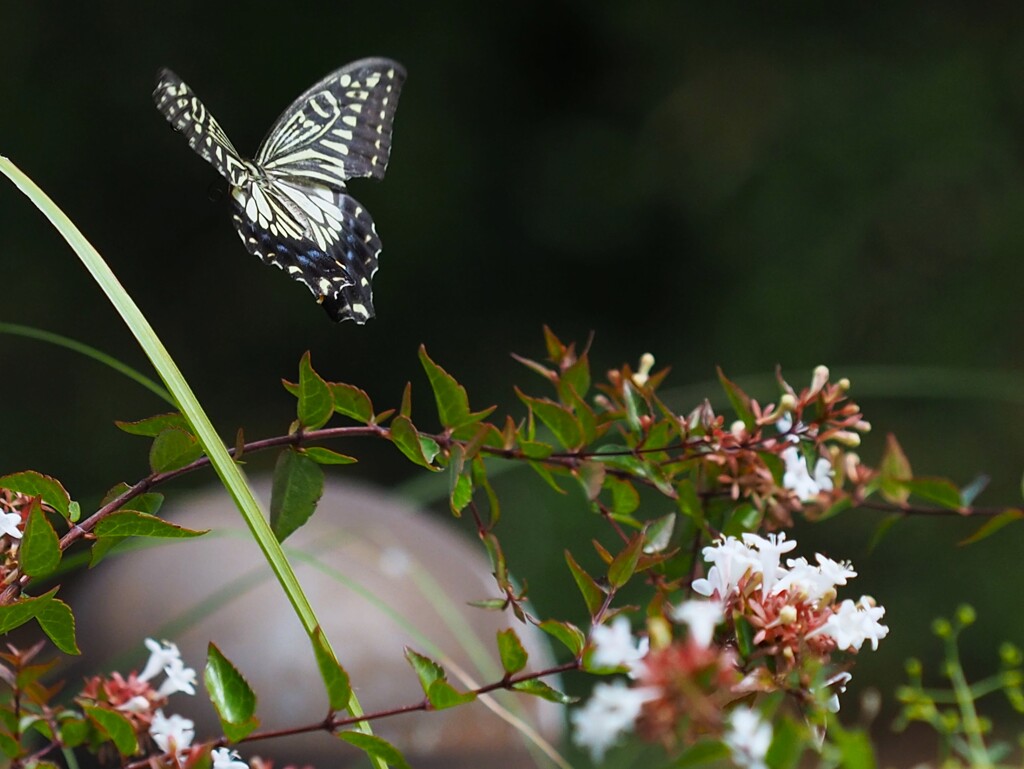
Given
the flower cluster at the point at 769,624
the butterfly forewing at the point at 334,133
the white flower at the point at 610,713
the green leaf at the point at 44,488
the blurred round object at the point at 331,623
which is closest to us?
the white flower at the point at 610,713

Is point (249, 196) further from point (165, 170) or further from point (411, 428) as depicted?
point (165, 170)

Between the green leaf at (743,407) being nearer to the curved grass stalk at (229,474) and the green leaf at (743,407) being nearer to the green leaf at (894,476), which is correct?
the green leaf at (894,476)

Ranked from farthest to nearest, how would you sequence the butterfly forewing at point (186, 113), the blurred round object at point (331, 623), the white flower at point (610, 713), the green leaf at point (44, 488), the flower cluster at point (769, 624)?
1. the blurred round object at point (331, 623)
2. the butterfly forewing at point (186, 113)
3. the green leaf at point (44, 488)
4. the flower cluster at point (769, 624)
5. the white flower at point (610, 713)

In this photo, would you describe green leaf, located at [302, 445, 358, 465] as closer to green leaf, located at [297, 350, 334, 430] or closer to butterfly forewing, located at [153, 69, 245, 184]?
green leaf, located at [297, 350, 334, 430]

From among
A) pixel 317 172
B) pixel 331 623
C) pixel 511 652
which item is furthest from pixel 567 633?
pixel 331 623

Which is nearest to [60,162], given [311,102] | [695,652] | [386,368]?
[386,368]

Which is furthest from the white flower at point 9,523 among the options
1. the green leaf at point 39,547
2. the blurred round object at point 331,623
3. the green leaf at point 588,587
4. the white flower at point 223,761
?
the blurred round object at point 331,623

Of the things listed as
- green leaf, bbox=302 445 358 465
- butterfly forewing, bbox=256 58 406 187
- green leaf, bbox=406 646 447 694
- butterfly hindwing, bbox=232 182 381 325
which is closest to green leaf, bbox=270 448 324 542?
green leaf, bbox=302 445 358 465

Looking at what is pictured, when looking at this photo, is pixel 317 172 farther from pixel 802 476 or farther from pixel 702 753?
pixel 702 753
